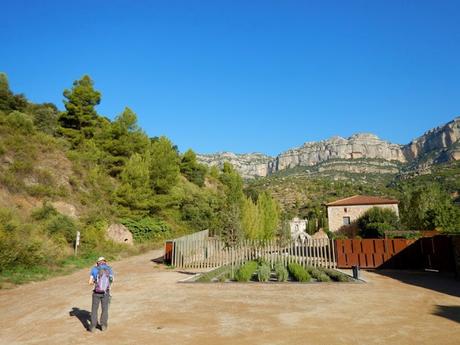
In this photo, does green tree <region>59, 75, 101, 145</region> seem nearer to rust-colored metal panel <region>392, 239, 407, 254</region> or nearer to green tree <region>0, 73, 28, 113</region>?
green tree <region>0, 73, 28, 113</region>

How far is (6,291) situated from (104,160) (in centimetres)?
2453

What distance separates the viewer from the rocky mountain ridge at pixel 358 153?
124 meters

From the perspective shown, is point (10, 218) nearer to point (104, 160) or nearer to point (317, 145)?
point (104, 160)

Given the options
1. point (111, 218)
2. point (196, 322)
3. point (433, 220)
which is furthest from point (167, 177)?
point (196, 322)

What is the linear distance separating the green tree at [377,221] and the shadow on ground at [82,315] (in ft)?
104

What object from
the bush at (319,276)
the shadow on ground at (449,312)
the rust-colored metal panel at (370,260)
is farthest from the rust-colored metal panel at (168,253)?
the shadow on ground at (449,312)

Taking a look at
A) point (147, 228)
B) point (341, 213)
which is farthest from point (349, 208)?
point (147, 228)

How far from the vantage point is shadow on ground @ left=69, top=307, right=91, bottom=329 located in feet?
26.0

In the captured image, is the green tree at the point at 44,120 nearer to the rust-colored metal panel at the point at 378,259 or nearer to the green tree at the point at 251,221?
the green tree at the point at 251,221

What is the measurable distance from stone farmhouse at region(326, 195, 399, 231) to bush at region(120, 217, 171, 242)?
79.7ft

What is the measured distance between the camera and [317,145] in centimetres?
17388

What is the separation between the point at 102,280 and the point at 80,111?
3677 centimetres

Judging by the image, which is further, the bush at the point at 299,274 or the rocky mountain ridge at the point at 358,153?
the rocky mountain ridge at the point at 358,153

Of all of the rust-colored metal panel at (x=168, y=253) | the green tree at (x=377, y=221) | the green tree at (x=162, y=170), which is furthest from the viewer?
the green tree at (x=162, y=170)
